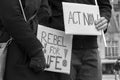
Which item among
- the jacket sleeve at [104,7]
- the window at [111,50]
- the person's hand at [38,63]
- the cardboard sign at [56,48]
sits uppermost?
the window at [111,50]

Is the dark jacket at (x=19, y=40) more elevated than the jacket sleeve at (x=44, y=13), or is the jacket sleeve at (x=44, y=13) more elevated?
the jacket sleeve at (x=44, y=13)

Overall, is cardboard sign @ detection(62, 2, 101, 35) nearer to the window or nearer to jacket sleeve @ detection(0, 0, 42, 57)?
jacket sleeve @ detection(0, 0, 42, 57)

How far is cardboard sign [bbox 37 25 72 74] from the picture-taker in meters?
3.02

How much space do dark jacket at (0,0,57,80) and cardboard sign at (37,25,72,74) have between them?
20cm

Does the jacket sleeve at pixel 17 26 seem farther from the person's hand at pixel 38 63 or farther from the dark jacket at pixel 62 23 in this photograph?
the dark jacket at pixel 62 23

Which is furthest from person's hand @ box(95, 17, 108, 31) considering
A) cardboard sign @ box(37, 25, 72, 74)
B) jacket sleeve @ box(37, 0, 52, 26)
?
→ jacket sleeve @ box(37, 0, 52, 26)

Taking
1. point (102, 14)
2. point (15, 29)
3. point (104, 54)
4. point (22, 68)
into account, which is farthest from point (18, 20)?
point (104, 54)

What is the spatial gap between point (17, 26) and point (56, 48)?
21.3 inches

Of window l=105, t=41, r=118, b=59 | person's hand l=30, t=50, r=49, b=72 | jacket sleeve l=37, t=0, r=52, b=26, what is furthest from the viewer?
window l=105, t=41, r=118, b=59

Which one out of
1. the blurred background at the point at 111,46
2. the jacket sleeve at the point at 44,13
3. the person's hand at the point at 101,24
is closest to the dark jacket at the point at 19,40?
the jacket sleeve at the point at 44,13

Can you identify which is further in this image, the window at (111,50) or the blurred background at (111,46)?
the window at (111,50)

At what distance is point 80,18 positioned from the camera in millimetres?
3146

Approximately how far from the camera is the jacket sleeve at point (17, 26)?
2.66m

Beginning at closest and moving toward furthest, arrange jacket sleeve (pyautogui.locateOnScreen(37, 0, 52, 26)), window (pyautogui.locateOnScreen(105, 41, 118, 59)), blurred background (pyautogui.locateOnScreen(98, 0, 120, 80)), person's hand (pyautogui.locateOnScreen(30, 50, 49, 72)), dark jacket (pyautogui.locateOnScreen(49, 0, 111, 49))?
person's hand (pyautogui.locateOnScreen(30, 50, 49, 72)), jacket sleeve (pyautogui.locateOnScreen(37, 0, 52, 26)), dark jacket (pyautogui.locateOnScreen(49, 0, 111, 49)), blurred background (pyautogui.locateOnScreen(98, 0, 120, 80)), window (pyautogui.locateOnScreen(105, 41, 118, 59))
